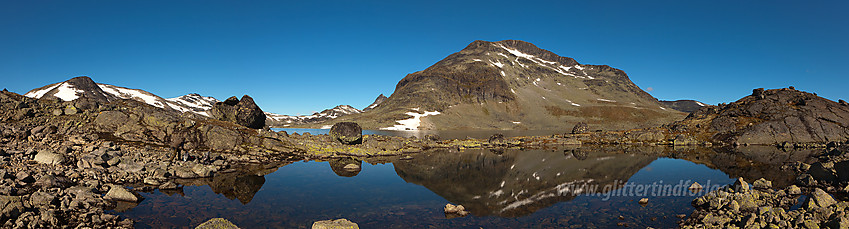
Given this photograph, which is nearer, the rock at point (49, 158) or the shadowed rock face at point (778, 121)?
the rock at point (49, 158)

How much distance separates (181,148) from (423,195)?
3379 cm

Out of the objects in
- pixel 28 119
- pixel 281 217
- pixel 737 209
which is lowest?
pixel 281 217

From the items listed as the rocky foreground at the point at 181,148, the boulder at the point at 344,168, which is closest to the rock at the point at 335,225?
the rocky foreground at the point at 181,148

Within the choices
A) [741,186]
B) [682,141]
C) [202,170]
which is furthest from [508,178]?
[682,141]

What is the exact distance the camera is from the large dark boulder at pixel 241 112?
55.9 metres

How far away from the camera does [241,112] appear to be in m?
56.3

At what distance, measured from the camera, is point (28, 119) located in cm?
4062

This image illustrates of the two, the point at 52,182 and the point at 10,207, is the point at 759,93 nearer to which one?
the point at 10,207

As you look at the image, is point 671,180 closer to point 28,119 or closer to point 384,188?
point 384,188

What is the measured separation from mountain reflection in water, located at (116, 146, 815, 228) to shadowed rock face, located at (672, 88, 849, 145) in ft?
155

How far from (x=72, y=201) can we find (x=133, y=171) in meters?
12.0

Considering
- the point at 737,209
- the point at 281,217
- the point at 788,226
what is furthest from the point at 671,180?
the point at 281,217

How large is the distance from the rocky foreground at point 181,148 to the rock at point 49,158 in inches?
2.3

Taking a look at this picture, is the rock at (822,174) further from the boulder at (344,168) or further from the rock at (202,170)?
the rock at (202,170)
